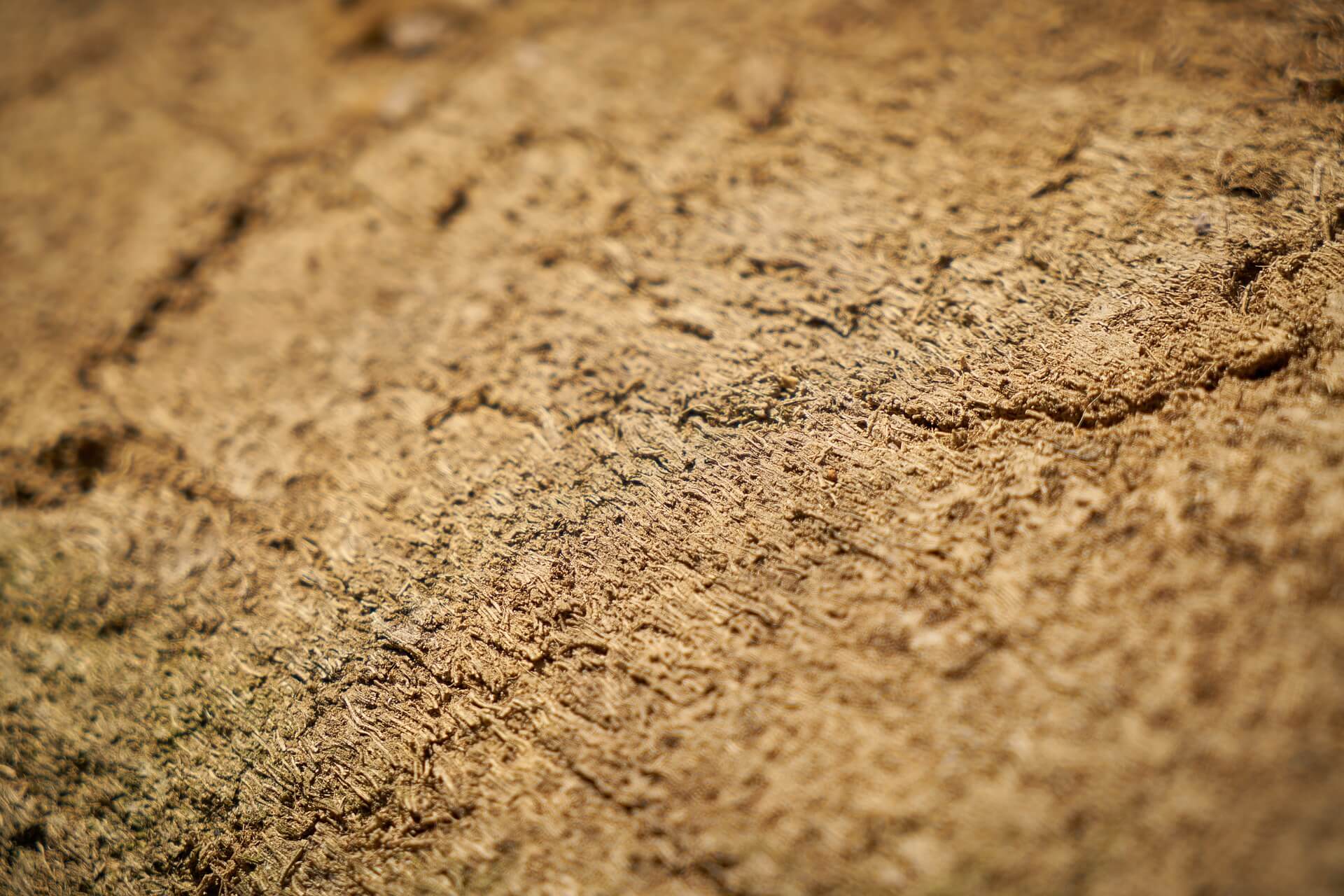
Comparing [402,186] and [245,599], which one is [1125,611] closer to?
[245,599]

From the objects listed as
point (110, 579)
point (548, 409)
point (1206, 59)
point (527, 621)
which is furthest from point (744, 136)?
point (110, 579)

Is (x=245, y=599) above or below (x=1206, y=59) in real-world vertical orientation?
below

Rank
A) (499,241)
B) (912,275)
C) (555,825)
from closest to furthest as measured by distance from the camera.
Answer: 1. (555,825)
2. (912,275)
3. (499,241)

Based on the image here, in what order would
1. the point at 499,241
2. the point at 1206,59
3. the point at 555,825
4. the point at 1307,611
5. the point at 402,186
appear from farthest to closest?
1. the point at 402,186
2. the point at 499,241
3. the point at 1206,59
4. the point at 555,825
5. the point at 1307,611

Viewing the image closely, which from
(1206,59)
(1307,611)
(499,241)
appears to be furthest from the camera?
(499,241)

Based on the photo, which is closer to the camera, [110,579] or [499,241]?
[110,579]

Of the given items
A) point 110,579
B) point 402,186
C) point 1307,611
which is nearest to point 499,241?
point 402,186

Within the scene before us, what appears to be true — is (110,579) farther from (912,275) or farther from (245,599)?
(912,275)

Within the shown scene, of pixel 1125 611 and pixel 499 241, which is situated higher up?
pixel 499 241

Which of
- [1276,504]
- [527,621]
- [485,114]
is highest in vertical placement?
[485,114]
